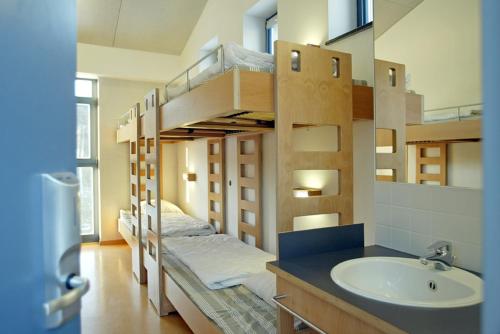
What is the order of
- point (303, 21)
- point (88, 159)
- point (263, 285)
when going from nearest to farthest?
point (263, 285)
point (303, 21)
point (88, 159)

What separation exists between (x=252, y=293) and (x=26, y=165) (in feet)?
7.00

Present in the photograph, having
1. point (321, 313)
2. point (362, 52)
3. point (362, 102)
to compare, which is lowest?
point (321, 313)

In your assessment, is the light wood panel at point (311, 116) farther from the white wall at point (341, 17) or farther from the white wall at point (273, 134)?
the white wall at point (341, 17)

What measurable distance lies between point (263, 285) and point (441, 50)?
164 cm

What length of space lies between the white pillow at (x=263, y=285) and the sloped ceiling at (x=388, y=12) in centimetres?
156

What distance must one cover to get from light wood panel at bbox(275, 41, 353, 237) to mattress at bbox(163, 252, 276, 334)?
0.57 m

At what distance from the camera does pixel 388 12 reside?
189 cm

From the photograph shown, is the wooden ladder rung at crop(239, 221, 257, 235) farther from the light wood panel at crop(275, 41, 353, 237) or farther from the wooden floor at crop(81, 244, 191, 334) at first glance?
the light wood panel at crop(275, 41, 353, 237)

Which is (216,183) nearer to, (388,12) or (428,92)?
(388,12)

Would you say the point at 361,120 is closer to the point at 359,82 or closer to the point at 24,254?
the point at 359,82

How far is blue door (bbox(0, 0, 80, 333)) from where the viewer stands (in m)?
0.45

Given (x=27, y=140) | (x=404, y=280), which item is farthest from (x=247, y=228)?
(x=27, y=140)

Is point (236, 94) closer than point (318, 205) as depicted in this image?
Yes

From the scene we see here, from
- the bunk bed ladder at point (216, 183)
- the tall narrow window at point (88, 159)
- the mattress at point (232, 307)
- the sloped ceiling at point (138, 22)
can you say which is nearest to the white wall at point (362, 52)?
the mattress at point (232, 307)
